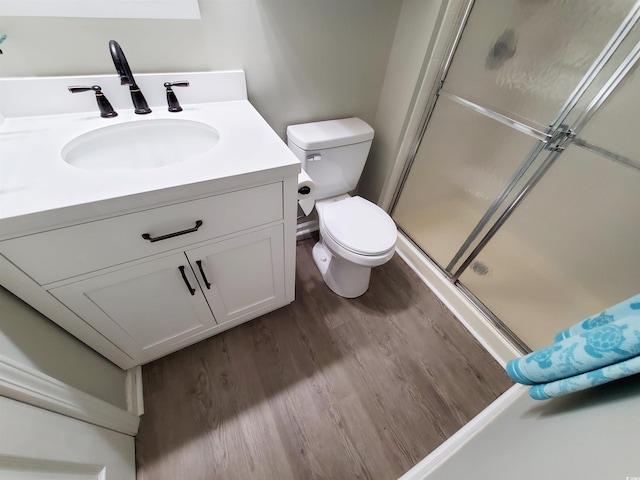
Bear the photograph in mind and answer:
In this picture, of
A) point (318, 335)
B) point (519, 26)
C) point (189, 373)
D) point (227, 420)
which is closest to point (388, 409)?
point (318, 335)

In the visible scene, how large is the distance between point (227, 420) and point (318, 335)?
493 millimetres

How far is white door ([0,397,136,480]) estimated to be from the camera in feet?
1.49

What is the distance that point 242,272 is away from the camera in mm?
955

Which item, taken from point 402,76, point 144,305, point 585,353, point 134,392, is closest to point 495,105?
point 402,76

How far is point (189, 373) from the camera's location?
3.54ft

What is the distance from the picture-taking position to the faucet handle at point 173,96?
0.88 metres

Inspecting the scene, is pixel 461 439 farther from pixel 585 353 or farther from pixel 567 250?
pixel 567 250

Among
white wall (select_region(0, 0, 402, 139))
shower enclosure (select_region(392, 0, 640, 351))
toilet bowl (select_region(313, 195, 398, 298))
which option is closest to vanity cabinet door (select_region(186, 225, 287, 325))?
toilet bowl (select_region(313, 195, 398, 298))

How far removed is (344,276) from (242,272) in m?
0.57

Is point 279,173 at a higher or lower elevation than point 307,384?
higher

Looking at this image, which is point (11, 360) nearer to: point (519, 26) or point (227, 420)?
point (227, 420)

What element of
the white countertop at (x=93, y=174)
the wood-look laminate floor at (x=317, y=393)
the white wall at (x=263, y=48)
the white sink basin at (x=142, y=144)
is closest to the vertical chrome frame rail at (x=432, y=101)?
the white wall at (x=263, y=48)

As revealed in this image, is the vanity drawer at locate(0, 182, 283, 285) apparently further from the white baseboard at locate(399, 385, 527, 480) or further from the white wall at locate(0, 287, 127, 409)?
the white baseboard at locate(399, 385, 527, 480)

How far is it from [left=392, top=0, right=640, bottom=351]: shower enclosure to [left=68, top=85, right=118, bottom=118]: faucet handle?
1.35 metres
